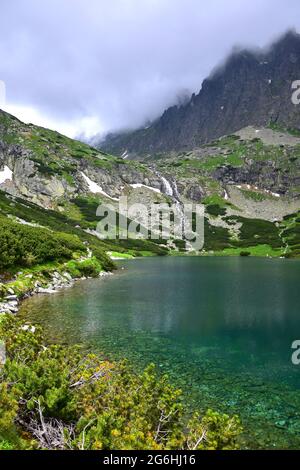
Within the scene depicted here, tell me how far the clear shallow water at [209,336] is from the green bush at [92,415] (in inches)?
155

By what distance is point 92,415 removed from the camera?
13320 millimetres

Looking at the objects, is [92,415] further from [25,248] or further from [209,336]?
[25,248]

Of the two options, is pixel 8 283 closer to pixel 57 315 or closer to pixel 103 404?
pixel 57 315

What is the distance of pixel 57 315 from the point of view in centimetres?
3759

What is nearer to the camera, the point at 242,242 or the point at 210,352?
the point at 210,352

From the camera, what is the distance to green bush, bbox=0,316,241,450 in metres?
11.4

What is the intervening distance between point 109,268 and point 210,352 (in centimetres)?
6467

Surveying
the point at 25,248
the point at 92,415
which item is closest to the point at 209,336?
the point at 92,415

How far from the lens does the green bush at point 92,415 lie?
37.4 ft

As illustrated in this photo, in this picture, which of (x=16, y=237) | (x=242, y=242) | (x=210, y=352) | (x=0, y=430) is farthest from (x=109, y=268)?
(x=242, y=242)

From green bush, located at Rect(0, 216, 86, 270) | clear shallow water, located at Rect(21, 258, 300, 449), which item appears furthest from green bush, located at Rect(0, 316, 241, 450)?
green bush, located at Rect(0, 216, 86, 270)

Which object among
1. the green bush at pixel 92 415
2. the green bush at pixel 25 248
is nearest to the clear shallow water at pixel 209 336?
the green bush at pixel 92 415

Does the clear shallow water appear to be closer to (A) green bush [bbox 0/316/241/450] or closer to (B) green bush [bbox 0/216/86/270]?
(A) green bush [bbox 0/316/241/450]

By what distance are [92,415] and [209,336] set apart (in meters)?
19.3
